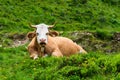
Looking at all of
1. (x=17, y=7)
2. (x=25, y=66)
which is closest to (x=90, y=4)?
(x=17, y=7)

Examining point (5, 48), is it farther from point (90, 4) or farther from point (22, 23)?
point (90, 4)

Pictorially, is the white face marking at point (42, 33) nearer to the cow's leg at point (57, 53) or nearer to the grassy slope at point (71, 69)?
the cow's leg at point (57, 53)

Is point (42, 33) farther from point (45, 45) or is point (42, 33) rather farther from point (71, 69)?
point (71, 69)

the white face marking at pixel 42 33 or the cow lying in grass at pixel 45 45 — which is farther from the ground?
the white face marking at pixel 42 33

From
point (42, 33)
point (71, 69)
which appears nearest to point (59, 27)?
point (42, 33)

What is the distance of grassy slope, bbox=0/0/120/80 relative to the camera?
1172 cm

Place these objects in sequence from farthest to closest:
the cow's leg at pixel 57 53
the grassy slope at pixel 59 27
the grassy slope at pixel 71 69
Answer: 1. the cow's leg at pixel 57 53
2. the grassy slope at pixel 59 27
3. the grassy slope at pixel 71 69

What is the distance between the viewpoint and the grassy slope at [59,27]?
1172 centimetres

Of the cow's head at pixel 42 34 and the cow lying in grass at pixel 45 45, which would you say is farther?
the cow lying in grass at pixel 45 45

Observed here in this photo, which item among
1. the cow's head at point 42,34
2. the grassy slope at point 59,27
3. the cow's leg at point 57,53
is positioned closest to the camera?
the grassy slope at point 59,27

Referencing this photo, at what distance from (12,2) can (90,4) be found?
6.77 m

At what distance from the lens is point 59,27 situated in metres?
30.1

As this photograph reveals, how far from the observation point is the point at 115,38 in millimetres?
25922

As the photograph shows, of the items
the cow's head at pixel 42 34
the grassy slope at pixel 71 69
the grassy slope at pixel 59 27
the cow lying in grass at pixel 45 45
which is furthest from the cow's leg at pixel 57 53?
the grassy slope at pixel 71 69
